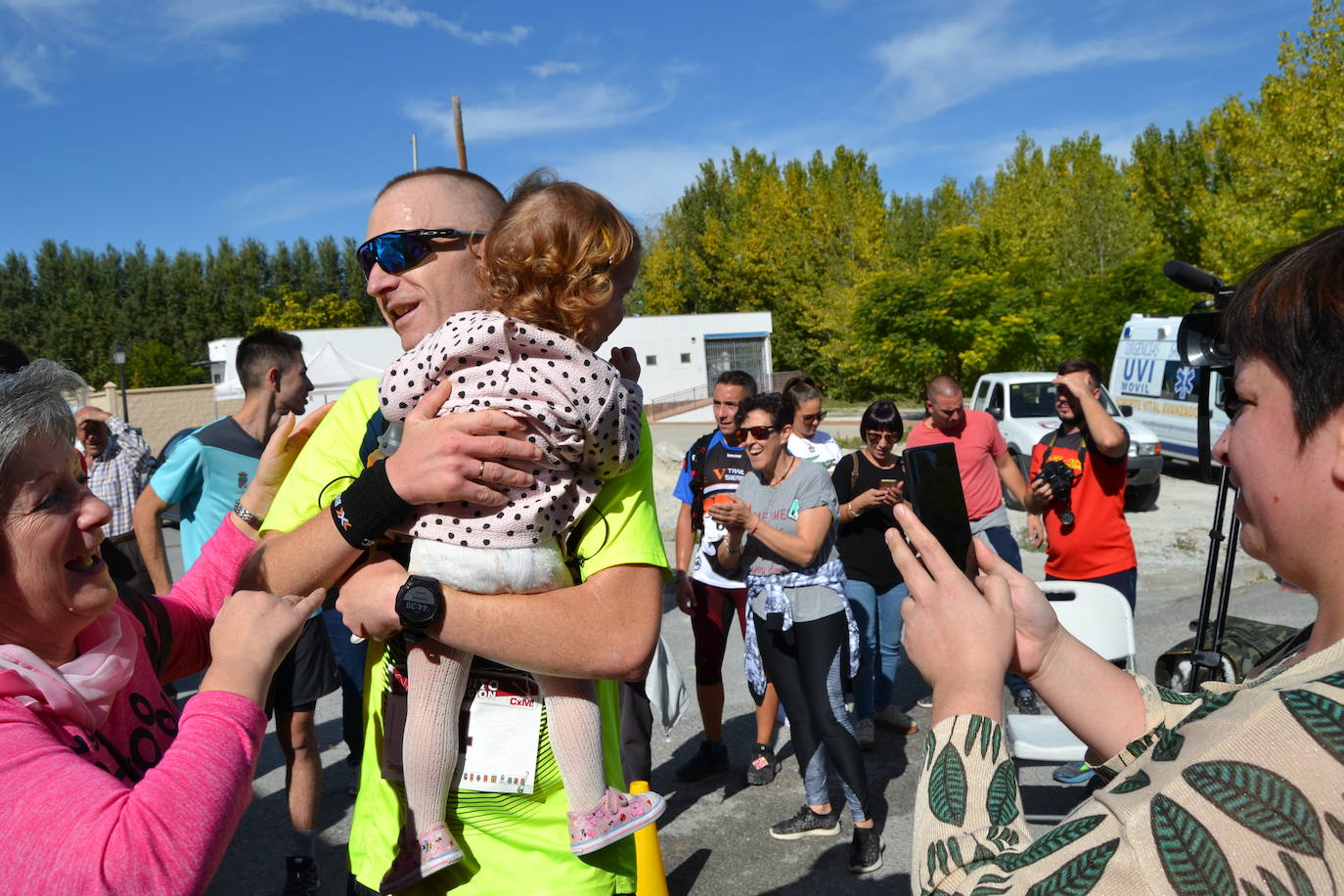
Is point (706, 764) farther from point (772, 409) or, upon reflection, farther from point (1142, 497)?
point (1142, 497)

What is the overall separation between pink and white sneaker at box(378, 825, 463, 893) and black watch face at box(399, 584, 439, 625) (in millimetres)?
407

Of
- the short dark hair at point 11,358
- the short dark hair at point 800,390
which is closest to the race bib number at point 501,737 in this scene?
the short dark hair at point 11,358

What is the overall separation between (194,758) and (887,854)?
3839mm

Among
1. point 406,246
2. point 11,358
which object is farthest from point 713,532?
point 11,358

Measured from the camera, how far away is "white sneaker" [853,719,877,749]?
5.54 meters

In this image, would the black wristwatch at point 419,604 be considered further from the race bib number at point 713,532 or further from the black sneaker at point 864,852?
the race bib number at point 713,532

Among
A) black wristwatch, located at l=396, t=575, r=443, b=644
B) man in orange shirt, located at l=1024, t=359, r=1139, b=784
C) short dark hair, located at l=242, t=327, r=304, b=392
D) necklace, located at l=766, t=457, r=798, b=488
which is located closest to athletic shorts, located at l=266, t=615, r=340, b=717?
short dark hair, located at l=242, t=327, r=304, b=392

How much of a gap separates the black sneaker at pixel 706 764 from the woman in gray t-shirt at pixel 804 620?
0.73 m

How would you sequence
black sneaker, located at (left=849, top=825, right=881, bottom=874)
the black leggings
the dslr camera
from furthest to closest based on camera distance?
the dslr camera, the black leggings, black sneaker, located at (left=849, top=825, right=881, bottom=874)

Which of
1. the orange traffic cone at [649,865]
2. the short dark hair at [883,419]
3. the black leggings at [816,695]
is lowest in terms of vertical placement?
the orange traffic cone at [649,865]

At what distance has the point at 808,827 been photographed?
460 cm

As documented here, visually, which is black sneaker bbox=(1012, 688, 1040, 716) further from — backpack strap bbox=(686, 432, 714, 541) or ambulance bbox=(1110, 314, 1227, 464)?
ambulance bbox=(1110, 314, 1227, 464)

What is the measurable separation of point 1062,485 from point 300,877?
470 cm

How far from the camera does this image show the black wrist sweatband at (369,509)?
1587 mm
